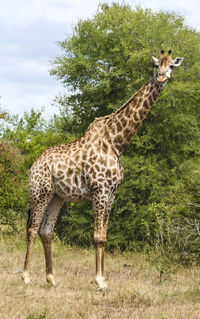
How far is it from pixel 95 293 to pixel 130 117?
3015mm

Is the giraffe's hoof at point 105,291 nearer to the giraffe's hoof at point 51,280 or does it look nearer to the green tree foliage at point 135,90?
the giraffe's hoof at point 51,280

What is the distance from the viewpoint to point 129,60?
41.9ft

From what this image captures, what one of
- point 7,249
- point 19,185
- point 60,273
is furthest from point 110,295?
point 19,185

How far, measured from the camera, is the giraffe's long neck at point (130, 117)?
8.11 meters

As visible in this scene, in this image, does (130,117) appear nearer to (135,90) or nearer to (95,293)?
(95,293)

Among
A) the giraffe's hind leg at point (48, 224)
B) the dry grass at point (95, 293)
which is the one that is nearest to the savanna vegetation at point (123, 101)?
the dry grass at point (95, 293)

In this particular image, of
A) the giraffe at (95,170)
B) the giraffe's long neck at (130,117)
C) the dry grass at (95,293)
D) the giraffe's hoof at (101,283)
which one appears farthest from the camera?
the giraffe's long neck at (130,117)

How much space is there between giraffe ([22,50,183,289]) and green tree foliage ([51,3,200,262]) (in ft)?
14.4

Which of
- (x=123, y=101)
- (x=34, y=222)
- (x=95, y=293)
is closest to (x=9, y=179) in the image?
(x=123, y=101)

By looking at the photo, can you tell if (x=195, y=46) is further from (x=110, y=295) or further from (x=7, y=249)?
(x=110, y=295)

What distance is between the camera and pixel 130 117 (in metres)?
8.17

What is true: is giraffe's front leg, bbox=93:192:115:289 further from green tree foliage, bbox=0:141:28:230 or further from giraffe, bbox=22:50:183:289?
green tree foliage, bbox=0:141:28:230

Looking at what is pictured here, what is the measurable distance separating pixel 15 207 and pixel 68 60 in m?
4.95

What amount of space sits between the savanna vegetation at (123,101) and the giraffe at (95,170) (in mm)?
4309
